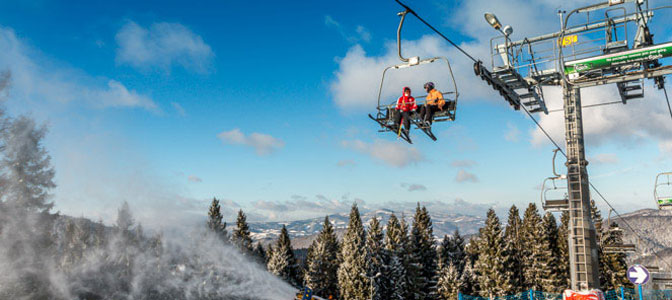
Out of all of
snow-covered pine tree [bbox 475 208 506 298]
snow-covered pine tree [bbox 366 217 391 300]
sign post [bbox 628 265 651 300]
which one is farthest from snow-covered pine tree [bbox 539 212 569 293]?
sign post [bbox 628 265 651 300]

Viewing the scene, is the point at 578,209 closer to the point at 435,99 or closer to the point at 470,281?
the point at 435,99

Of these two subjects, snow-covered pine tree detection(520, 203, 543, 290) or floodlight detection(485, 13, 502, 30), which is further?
snow-covered pine tree detection(520, 203, 543, 290)

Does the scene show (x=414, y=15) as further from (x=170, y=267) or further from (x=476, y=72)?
(x=170, y=267)

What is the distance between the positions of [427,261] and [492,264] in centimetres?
941

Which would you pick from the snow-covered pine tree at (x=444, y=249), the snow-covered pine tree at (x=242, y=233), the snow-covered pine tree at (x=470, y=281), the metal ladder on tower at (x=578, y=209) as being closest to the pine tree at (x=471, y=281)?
the snow-covered pine tree at (x=470, y=281)

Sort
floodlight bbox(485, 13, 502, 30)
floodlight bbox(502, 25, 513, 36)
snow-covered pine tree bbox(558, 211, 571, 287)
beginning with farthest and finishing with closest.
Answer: snow-covered pine tree bbox(558, 211, 571, 287)
floodlight bbox(502, 25, 513, 36)
floodlight bbox(485, 13, 502, 30)

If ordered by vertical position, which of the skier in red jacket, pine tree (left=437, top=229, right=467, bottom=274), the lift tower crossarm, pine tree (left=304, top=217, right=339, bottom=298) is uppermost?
the lift tower crossarm

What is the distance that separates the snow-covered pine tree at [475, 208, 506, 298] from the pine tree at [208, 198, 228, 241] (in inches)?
1321

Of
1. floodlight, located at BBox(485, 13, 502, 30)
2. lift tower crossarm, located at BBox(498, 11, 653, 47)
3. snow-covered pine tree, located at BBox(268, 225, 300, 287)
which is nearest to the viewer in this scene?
floodlight, located at BBox(485, 13, 502, 30)

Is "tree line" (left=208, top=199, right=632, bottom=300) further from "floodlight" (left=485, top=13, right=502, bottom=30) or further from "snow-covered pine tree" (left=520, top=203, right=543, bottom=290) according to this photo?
"floodlight" (left=485, top=13, right=502, bottom=30)

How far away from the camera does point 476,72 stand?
12.9 metres

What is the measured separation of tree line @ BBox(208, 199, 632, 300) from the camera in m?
50.6

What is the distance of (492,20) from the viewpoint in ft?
39.4

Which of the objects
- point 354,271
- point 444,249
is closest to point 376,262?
point 354,271
